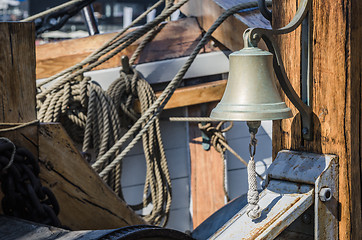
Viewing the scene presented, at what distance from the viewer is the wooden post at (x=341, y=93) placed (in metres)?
1.57

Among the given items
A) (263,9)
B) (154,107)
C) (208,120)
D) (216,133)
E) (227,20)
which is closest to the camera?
(263,9)

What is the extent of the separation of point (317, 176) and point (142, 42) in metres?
2.00

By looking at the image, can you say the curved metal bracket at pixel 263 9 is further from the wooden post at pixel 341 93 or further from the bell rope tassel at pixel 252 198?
the bell rope tassel at pixel 252 198

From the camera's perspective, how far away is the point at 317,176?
5.10 ft

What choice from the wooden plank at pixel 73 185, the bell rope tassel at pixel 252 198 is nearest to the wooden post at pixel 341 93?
the bell rope tassel at pixel 252 198

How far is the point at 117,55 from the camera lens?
3350 millimetres

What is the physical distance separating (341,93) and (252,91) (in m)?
0.26

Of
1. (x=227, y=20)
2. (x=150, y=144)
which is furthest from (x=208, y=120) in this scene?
(x=227, y=20)

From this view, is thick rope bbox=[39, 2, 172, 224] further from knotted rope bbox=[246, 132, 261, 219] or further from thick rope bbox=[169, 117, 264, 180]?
knotted rope bbox=[246, 132, 261, 219]

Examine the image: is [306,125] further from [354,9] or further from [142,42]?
[142,42]

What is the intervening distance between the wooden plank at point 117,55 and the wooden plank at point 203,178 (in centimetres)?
47

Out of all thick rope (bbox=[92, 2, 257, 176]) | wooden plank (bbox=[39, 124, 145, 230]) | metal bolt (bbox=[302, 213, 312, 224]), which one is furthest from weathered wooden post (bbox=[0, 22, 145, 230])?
metal bolt (bbox=[302, 213, 312, 224])

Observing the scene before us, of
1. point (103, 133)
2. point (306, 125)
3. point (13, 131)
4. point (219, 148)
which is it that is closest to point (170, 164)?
point (219, 148)

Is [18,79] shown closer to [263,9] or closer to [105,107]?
[263,9]
